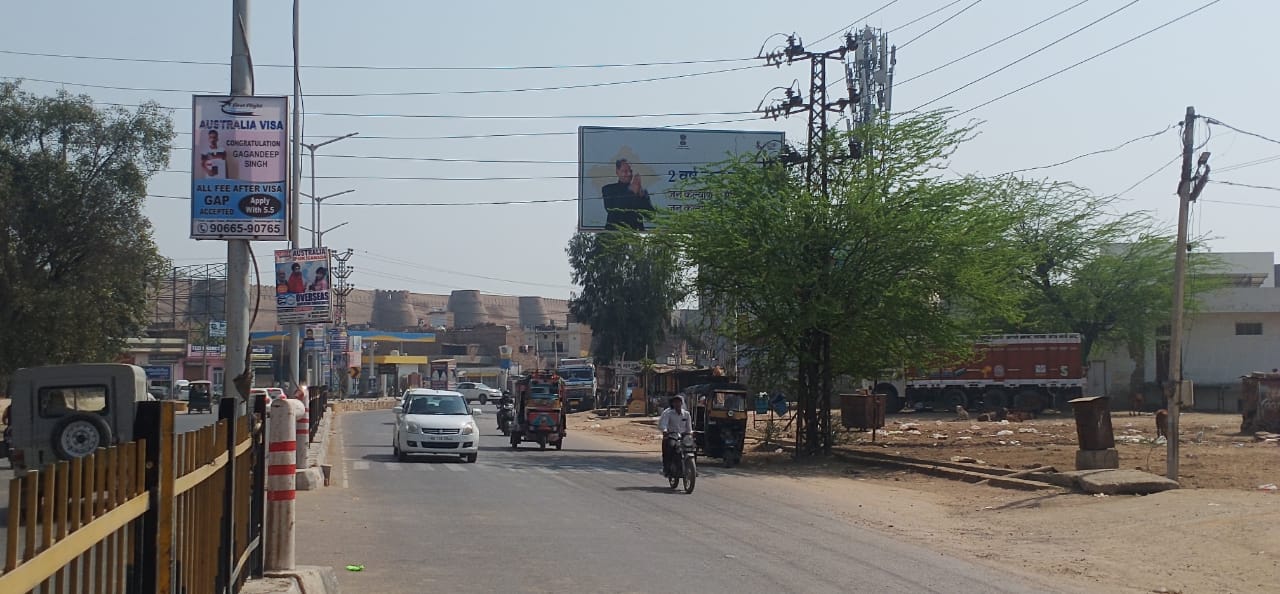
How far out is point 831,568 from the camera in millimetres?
12109

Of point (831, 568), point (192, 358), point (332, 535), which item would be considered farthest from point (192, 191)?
point (192, 358)

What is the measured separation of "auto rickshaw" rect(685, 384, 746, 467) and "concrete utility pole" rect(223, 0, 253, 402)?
1777cm

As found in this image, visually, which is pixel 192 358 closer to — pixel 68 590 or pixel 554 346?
pixel 554 346

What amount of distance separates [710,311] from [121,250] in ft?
64.5

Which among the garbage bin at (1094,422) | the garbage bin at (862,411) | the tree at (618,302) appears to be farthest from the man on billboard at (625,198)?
the tree at (618,302)

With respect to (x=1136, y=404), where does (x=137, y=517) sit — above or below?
above

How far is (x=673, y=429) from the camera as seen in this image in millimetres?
21469

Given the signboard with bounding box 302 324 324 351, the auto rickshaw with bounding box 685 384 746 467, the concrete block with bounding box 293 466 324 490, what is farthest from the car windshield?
the signboard with bounding box 302 324 324 351

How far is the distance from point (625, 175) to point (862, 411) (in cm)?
1110

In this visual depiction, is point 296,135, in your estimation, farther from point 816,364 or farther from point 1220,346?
point 1220,346

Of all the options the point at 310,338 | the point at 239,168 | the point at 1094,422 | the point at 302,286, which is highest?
the point at 239,168

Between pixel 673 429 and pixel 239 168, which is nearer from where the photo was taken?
pixel 239 168

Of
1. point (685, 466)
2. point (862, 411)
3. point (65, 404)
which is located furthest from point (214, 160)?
point (862, 411)

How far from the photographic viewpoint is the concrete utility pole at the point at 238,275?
12.6 meters
